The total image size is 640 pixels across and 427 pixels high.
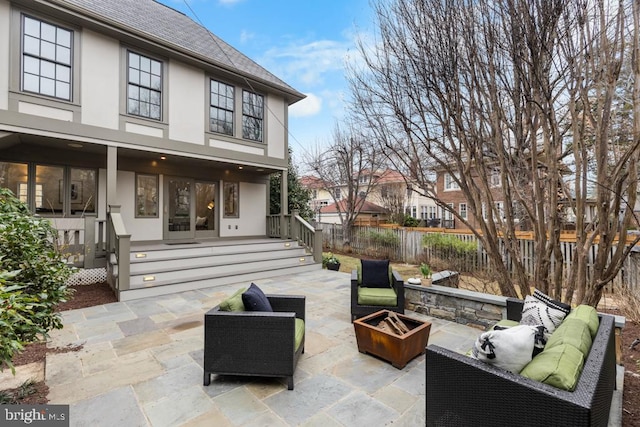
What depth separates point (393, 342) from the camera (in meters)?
3.05

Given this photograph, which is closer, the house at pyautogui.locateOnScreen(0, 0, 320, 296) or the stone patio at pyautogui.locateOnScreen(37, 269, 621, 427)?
the stone patio at pyautogui.locateOnScreen(37, 269, 621, 427)

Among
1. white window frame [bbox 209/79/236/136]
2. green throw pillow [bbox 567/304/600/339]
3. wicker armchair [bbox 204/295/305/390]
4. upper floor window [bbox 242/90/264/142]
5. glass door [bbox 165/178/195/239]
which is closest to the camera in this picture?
green throw pillow [bbox 567/304/600/339]

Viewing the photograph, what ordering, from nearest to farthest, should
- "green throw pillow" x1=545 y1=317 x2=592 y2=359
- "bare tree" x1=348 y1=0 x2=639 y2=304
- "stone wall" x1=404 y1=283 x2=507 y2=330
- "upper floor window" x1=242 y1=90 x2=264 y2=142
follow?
"green throw pillow" x1=545 y1=317 x2=592 y2=359
"bare tree" x1=348 y1=0 x2=639 y2=304
"stone wall" x1=404 y1=283 x2=507 y2=330
"upper floor window" x1=242 y1=90 x2=264 y2=142

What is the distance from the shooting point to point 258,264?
7.77 metres

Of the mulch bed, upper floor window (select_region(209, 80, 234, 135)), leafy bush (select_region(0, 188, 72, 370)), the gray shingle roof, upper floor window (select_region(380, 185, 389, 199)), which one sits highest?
the gray shingle roof

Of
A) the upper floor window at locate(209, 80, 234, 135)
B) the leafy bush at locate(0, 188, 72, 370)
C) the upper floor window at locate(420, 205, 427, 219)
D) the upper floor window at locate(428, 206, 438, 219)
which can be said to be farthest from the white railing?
the upper floor window at locate(420, 205, 427, 219)

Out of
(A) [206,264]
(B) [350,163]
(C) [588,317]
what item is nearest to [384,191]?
(B) [350,163]

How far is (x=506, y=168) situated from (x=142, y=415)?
4688 mm

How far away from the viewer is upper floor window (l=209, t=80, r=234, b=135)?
871 cm

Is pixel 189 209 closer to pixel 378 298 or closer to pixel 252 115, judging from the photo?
pixel 252 115

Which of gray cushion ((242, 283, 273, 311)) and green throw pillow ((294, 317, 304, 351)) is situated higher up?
gray cushion ((242, 283, 273, 311))

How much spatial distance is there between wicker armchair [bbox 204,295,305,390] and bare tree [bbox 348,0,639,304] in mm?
2708

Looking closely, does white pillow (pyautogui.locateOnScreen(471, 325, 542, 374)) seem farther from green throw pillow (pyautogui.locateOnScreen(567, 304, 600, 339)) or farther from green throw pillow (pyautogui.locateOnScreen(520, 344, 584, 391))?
green throw pillow (pyautogui.locateOnScreen(567, 304, 600, 339))

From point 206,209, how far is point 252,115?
3.46 metres
